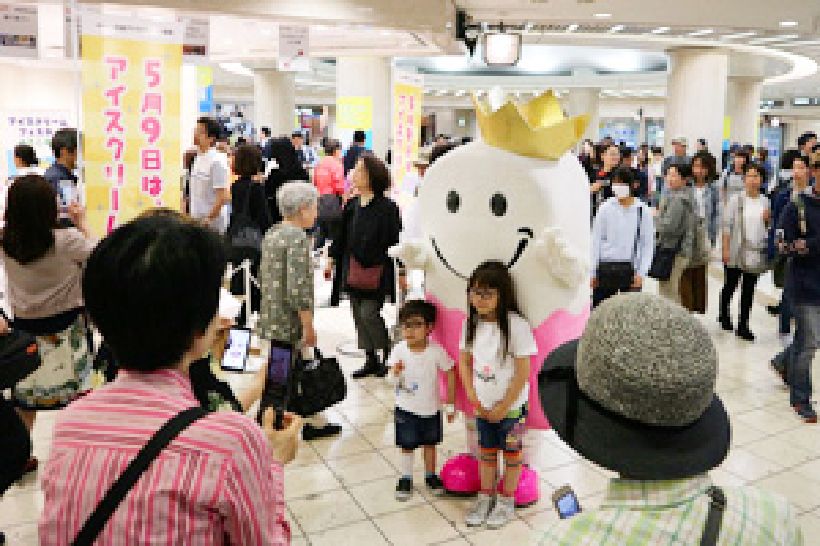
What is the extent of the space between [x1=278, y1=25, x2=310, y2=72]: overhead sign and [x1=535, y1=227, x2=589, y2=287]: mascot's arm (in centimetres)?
629

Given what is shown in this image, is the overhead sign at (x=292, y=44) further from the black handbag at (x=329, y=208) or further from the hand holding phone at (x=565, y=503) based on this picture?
the hand holding phone at (x=565, y=503)

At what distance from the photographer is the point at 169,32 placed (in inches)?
188

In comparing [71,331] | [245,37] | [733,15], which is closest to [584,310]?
[71,331]

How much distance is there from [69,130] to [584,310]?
414 cm

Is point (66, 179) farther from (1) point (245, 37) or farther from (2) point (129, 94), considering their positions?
(1) point (245, 37)

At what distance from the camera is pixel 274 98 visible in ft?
70.6

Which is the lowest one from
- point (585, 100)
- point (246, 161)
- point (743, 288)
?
point (743, 288)

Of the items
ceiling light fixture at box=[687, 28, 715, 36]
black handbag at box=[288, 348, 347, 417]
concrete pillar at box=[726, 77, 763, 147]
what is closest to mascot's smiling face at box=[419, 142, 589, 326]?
black handbag at box=[288, 348, 347, 417]

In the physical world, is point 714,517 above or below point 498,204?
below

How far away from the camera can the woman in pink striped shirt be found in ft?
3.93

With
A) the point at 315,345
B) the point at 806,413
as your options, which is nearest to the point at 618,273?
the point at 806,413

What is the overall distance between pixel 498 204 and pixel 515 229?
5.9 inches

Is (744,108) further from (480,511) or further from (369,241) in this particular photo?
(480,511)

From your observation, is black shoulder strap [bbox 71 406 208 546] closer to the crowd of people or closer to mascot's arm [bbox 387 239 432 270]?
the crowd of people
